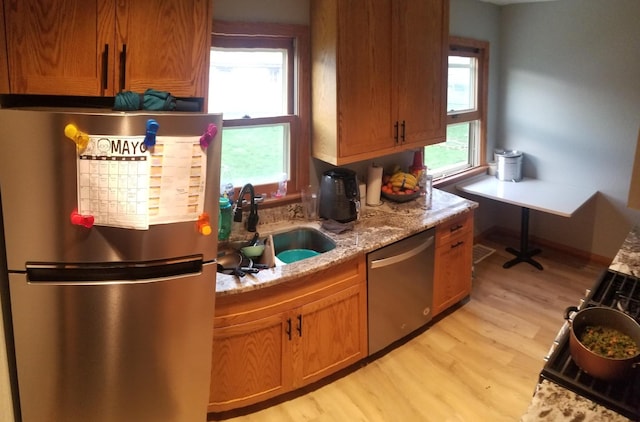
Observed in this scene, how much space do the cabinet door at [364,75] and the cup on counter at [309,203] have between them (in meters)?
0.36

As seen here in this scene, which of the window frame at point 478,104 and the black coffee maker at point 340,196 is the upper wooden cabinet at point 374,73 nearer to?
the black coffee maker at point 340,196

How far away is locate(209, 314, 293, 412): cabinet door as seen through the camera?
6.77ft

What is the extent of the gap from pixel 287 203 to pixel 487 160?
2.48 metres

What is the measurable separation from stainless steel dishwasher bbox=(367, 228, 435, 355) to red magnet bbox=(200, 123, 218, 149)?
48.1 inches

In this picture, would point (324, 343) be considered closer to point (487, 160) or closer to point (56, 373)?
point (56, 373)

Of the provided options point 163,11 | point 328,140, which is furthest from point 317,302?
point 163,11

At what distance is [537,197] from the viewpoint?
144 inches

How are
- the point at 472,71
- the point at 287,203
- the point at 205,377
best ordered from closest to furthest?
the point at 205,377, the point at 287,203, the point at 472,71

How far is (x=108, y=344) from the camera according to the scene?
1.56 meters

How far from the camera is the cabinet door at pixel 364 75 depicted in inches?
97.2

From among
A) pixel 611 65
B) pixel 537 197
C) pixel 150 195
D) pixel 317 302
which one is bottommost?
pixel 317 302

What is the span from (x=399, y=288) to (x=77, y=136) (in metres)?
1.90

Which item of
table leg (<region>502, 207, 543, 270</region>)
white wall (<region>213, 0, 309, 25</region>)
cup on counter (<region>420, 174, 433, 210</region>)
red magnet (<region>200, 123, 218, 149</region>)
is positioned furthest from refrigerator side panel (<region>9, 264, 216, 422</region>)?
table leg (<region>502, 207, 543, 270</region>)

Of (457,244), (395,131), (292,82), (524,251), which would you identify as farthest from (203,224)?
(524,251)
